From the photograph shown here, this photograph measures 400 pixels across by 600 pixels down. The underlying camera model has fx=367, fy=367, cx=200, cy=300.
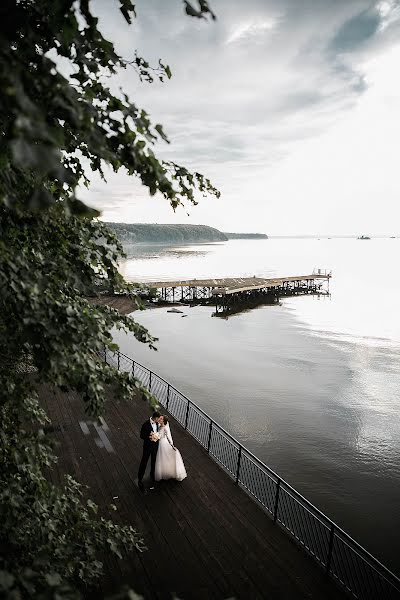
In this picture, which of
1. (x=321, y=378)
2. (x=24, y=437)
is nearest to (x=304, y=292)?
(x=321, y=378)

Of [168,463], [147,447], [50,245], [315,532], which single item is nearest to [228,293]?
[315,532]

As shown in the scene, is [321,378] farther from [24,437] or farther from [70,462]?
[24,437]

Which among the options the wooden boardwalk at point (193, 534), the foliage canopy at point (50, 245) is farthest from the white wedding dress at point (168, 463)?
the foliage canopy at point (50, 245)

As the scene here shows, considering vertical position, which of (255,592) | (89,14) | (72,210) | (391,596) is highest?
(89,14)

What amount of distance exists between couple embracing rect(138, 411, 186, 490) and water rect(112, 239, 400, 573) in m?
7.18

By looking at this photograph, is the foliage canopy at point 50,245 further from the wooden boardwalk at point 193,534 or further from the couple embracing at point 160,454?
the couple embracing at point 160,454

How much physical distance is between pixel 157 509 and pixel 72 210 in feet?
25.7

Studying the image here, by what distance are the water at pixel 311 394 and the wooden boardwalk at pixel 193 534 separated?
6.00m

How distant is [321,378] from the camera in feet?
83.7

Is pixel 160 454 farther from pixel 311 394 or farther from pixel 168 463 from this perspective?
pixel 311 394

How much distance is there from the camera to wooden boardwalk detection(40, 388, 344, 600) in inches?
243

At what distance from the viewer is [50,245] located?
145 inches

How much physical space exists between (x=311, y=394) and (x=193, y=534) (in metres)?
16.9

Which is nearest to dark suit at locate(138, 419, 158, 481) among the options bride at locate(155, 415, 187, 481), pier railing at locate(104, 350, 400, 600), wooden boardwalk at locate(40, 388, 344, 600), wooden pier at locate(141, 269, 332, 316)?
bride at locate(155, 415, 187, 481)
